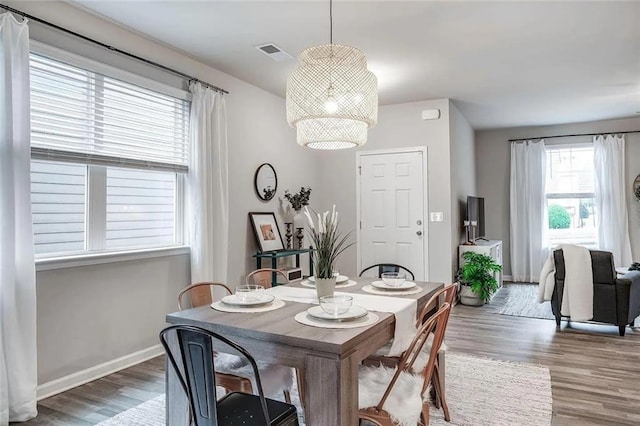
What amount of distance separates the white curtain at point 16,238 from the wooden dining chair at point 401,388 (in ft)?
6.79

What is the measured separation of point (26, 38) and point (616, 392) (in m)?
4.49

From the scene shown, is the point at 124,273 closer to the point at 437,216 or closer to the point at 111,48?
the point at 111,48

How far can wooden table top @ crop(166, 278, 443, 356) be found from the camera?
1587 millimetres

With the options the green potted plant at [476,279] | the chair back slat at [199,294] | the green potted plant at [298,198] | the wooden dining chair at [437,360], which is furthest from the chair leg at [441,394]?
the green potted plant at [298,198]

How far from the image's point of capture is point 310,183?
19.8 feet

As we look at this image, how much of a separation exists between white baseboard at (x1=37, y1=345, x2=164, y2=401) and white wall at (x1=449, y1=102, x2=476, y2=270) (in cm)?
384

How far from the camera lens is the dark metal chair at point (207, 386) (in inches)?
56.0

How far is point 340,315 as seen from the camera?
1866 mm

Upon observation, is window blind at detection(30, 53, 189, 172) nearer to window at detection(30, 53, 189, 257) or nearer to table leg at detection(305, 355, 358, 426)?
window at detection(30, 53, 189, 257)

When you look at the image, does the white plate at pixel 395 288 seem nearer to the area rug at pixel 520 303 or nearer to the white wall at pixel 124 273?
the white wall at pixel 124 273

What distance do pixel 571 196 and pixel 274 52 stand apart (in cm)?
604

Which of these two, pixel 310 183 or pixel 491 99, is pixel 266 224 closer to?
pixel 310 183

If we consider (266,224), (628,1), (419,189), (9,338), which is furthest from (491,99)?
(9,338)

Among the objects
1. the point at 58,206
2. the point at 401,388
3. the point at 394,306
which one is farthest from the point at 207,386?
the point at 58,206
